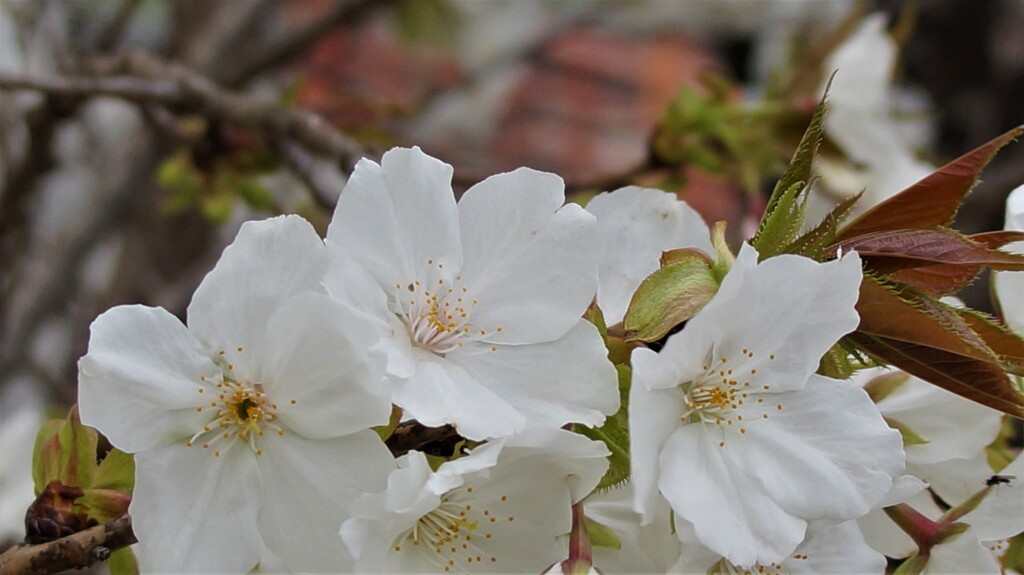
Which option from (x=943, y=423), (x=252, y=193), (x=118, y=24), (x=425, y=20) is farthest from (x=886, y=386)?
(x=425, y=20)

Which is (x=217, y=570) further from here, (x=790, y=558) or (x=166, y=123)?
(x=166, y=123)

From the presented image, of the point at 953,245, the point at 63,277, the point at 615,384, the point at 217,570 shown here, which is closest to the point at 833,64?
the point at 953,245

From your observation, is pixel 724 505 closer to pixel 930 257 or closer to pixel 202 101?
pixel 930 257

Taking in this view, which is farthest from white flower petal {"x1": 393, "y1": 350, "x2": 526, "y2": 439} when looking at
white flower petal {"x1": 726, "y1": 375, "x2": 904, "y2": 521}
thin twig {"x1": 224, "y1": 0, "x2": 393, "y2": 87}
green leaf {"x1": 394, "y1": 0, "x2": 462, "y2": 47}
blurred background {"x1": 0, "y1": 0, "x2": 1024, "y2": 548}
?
green leaf {"x1": 394, "y1": 0, "x2": 462, "y2": 47}

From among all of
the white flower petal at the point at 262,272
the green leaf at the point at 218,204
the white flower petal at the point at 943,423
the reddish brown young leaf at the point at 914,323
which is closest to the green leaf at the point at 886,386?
the white flower petal at the point at 943,423

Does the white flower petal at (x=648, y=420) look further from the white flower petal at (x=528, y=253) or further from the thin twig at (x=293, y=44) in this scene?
the thin twig at (x=293, y=44)

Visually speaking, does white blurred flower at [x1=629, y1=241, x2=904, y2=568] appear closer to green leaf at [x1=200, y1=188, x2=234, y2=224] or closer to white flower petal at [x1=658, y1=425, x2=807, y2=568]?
white flower petal at [x1=658, y1=425, x2=807, y2=568]
